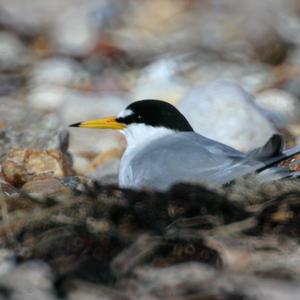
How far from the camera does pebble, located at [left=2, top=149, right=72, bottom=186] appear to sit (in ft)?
16.1

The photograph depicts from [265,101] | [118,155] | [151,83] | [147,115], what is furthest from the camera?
[151,83]

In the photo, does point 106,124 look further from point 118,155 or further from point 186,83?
point 186,83

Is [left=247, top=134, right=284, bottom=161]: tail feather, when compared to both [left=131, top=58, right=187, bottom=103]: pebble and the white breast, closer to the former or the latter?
the white breast

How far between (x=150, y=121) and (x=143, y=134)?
2.8 inches

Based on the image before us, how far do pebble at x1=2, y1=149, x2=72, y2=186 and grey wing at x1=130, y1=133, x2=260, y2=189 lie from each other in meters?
0.61

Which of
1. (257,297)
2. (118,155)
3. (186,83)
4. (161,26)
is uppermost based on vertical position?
(161,26)

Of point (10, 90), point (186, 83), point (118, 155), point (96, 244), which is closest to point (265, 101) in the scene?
point (186, 83)

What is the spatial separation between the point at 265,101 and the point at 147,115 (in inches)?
76.0

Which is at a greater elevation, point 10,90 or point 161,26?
point 161,26

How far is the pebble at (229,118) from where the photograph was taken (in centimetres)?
556

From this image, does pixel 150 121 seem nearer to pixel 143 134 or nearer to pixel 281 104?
pixel 143 134

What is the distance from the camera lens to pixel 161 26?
9219 millimetres

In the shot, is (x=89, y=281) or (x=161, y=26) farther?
(x=161, y=26)

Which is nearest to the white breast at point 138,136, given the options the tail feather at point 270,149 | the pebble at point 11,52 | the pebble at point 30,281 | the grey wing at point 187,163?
the grey wing at point 187,163
